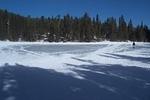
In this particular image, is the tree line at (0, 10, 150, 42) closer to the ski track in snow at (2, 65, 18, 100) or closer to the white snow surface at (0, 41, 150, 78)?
the white snow surface at (0, 41, 150, 78)

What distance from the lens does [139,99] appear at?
20.4 feet

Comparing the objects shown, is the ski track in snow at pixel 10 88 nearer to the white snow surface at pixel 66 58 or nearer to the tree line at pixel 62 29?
the white snow surface at pixel 66 58

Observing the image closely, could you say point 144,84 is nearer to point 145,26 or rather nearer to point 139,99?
point 139,99

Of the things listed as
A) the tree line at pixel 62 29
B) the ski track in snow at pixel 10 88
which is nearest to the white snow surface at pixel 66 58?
the ski track in snow at pixel 10 88

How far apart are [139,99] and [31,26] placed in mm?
94497

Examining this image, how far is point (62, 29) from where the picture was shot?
9944 cm

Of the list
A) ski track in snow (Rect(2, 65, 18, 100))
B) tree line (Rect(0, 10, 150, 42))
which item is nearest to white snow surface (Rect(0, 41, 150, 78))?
ski track in snow (Rect(2, 65, 18, 100))

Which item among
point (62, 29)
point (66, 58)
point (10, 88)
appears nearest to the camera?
point (10, 88)

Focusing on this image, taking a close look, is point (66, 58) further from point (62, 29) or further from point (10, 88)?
point (62, 29)

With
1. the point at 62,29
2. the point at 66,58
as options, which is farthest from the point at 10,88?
the point at 62,29

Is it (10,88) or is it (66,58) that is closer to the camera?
(10,88)

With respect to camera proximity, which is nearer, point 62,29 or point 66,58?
point 66,58

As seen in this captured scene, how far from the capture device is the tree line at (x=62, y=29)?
92625 millimetres

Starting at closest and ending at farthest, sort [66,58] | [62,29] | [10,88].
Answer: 1. [10,88]
2. [66,58]
3. [62,29]
